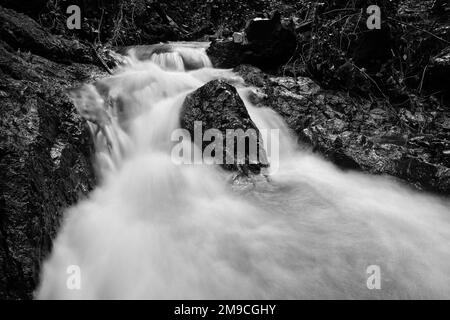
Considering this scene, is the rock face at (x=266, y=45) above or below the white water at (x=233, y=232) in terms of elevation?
above

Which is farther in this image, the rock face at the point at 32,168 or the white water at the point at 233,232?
the white water at the point at 233,232

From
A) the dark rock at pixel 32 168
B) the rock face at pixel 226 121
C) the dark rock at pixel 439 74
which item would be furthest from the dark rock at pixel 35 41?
the dark rock at pixel 439 74

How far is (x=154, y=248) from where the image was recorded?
3053 millimetres

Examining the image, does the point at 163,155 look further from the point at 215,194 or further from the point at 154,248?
the point at 154,248

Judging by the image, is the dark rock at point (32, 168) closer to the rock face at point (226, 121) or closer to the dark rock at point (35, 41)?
the dark rock at point (35, 41)

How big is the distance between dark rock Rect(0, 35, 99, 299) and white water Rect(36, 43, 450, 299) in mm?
215

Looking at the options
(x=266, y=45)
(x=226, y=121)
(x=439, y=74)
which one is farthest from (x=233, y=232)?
(x=266, y=45)

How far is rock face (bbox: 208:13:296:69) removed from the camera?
707 cm

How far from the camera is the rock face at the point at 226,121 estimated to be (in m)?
4.43

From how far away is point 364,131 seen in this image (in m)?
5.41

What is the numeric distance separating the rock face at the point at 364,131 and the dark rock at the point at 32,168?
3.46 metres

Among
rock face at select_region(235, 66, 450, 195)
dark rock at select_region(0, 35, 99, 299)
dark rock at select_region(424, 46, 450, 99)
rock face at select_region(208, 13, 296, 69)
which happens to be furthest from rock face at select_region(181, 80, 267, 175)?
dark rock at select_region(424, 46, 450, 99)

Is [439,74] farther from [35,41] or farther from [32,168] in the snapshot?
[35,41]
